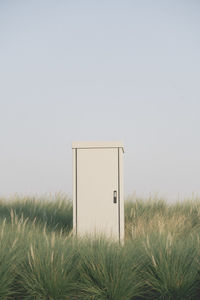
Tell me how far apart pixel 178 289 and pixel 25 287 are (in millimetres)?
1654

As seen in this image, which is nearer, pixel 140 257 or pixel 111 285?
pixel 111 285

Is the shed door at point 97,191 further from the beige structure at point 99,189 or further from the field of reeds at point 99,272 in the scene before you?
the field of reeds at point 99,272

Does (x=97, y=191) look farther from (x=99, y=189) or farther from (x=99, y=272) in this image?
(x=99, y=272)

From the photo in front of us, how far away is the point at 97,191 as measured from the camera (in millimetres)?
5949

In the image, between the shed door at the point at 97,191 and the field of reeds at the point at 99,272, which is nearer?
the field of reeds at the point at 99,272

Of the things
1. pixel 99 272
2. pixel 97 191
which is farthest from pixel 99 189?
pixel 99 272

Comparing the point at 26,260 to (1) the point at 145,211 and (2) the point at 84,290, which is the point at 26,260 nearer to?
(2) the point at 84,290

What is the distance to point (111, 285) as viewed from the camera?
387cm

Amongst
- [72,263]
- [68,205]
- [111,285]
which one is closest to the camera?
[111,285]

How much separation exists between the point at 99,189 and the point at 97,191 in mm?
45

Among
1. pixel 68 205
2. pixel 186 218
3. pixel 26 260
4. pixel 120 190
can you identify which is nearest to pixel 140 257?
pixel 26 260

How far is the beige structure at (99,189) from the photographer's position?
19.4 feet

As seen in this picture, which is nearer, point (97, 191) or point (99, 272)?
point (99, 272)

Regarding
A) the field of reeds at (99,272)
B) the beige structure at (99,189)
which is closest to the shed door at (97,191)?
the beige structure at (99,189)
